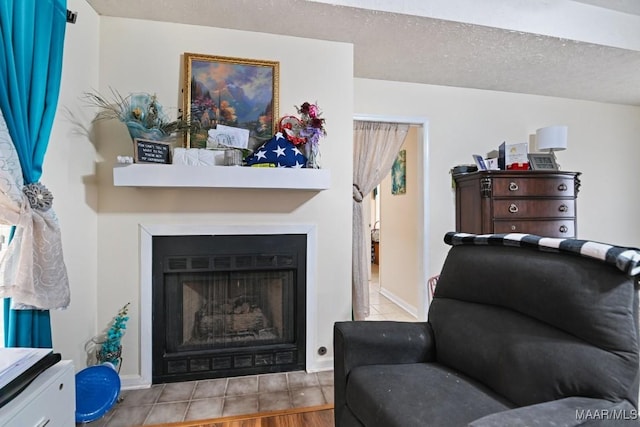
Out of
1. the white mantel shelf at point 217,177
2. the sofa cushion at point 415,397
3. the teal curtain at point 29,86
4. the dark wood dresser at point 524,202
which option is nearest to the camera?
the sofa cushion at point 415,397

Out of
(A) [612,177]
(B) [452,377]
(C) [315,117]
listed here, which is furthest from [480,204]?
(A) [612,177]

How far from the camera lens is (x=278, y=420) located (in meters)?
1.73

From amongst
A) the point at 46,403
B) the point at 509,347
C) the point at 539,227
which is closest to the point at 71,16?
the point at 46,403

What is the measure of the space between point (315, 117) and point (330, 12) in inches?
25.0

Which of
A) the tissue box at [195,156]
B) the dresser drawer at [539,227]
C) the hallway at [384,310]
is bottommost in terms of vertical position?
the hallway at [384,310]

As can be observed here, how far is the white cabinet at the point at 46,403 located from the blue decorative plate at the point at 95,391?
Result: 1.97 ft

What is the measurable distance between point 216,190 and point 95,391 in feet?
4.37

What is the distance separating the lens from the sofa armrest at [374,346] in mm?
1436

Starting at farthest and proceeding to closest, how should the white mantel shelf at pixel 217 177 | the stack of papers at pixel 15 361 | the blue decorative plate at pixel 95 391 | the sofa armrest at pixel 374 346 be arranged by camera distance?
the white mantel shelf at pixel 217 177
the blue decorative plate at pixel 95 391
the sofa armrest at pixel 374 346
the stack of papers at pixel 15 361

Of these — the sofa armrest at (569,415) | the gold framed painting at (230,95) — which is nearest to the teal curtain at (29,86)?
the gold framed painting at (230,95)

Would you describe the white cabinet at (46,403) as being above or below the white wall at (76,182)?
below

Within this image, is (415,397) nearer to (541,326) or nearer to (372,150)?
(541,326)

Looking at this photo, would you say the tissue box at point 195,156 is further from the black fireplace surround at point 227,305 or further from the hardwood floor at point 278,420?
the hardwood floor at point 278,420

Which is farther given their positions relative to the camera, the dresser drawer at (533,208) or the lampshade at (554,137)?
the lampshade at (554,137)
